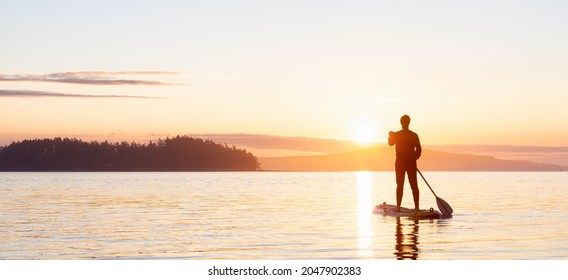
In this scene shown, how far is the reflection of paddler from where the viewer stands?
1856 cm

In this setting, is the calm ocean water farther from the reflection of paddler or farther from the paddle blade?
the paddle blade

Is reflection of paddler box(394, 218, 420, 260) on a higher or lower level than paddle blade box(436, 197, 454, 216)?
lower

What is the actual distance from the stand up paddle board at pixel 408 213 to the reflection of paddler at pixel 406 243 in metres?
2.50

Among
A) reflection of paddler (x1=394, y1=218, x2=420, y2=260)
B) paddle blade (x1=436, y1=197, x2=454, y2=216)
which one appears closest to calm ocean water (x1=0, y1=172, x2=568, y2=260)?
reflection of paddler (x1=394, y1=218, x2=420, y2=260)

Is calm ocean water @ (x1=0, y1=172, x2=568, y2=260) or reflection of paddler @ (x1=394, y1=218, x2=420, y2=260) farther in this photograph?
calm ocean water @ (x1=0, y1=172, x2=568, y2=260)

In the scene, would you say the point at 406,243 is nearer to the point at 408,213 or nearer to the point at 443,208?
the point at 408,213

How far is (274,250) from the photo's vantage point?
1997 centimetres

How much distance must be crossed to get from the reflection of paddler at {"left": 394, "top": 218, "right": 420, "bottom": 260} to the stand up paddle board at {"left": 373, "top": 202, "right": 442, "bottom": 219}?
250 cm

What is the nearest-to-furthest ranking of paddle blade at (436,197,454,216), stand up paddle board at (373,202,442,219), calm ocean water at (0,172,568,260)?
1. calm ocean water at (0,172,568,260)
2. stand up paddle board at (373,202,442,219)
3. paddle blade at (436,197,454,216)

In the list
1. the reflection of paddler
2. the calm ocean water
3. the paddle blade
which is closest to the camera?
the reflection of paddler

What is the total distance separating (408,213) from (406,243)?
29.0 feet

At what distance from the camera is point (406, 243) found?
21.0 meters
